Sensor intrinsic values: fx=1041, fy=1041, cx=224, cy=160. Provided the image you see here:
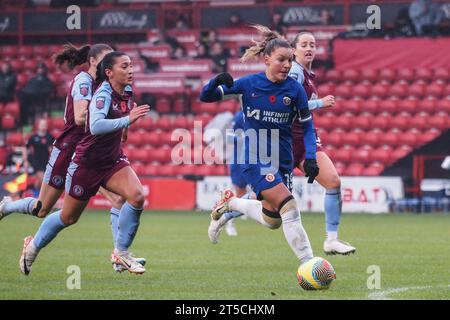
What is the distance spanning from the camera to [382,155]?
968 inches

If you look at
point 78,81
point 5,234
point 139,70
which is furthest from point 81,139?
point 139,70

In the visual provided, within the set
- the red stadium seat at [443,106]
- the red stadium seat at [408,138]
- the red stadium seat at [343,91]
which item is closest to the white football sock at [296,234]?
the red stadium seat at [408,138]

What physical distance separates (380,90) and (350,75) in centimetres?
94

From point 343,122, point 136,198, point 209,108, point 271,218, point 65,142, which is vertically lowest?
point 343,122

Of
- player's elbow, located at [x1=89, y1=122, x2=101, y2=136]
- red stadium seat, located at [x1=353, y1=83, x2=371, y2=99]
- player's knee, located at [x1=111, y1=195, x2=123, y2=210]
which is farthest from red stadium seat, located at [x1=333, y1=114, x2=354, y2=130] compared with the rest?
player's elbow, located at [x1=89, y1=122, x2=101, y2=136]

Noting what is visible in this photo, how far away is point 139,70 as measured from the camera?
89.8 ft

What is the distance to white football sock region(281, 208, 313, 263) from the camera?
8.82m

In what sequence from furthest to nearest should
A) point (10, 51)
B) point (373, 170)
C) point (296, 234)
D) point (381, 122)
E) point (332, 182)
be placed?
point (10, 51) → point (381, 122) → point (373, 170) → point (332, 182) → point (296, 234)

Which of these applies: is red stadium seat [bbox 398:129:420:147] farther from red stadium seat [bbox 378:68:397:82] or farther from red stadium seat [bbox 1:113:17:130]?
red stadium seat [bbox 1:113:17:130]

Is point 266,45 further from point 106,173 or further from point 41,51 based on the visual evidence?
point 41,51

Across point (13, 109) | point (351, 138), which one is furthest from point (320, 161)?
point (13, 109)

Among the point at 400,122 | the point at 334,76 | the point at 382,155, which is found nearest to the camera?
the point at 382,155

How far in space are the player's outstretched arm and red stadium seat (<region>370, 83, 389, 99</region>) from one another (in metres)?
17.8
